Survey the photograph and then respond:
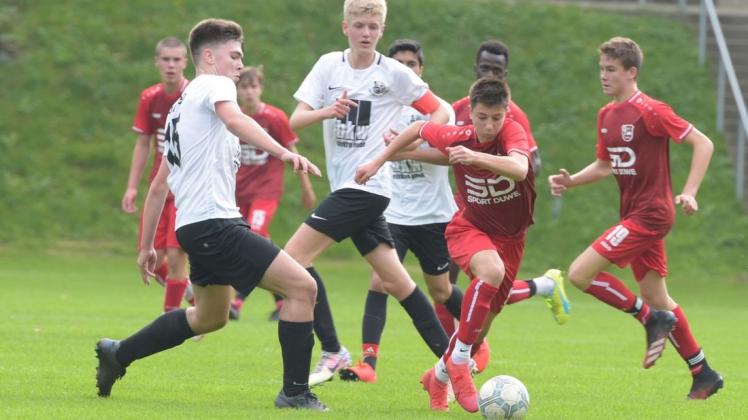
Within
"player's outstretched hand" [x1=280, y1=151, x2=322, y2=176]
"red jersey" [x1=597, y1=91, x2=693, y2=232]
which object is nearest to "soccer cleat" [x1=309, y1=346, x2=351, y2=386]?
"red jersey" [x1=597, y1=91, x2=693, y2=232]

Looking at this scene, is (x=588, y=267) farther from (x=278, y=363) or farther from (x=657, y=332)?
(x=278, y=363)

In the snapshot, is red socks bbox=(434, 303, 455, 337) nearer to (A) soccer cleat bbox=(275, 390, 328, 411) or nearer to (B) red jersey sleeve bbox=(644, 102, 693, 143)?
(B) red jersey sleeve bbox=(644, 102, 693, 143)

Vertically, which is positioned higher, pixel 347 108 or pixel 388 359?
pixel 347 108

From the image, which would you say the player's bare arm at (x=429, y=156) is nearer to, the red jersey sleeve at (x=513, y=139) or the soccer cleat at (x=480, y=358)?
the red jersey sleeve at (x=513, y=139)

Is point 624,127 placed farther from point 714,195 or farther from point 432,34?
point 432,34

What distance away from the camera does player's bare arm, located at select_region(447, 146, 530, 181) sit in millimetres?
7297

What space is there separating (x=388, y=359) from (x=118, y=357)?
11.1ft

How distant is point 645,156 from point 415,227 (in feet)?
6.18

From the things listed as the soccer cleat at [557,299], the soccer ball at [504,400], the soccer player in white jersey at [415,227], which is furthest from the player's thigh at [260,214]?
the soccer ball at [504,400]

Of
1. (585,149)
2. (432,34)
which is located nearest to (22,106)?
(432,34)

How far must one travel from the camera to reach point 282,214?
72.8ft

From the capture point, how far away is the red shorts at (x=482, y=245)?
26.2ft

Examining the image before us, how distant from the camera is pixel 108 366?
7.66 metres

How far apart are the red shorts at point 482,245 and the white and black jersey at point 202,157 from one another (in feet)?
4.75
